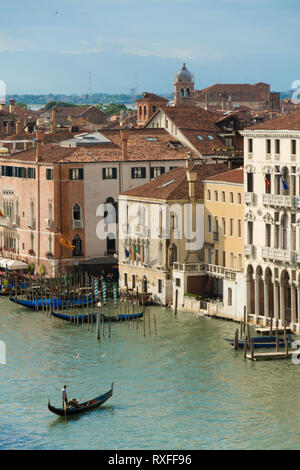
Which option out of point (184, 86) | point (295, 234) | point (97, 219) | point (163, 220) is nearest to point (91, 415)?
point (295, 234)

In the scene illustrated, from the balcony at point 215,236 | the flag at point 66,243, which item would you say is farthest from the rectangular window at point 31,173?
the balcony at point 215,236

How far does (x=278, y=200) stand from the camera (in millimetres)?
52375

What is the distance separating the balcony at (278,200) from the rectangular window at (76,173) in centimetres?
1665

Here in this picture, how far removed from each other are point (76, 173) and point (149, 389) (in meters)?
25.2

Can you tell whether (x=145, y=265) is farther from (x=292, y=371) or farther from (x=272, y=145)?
(x=292, y=371)

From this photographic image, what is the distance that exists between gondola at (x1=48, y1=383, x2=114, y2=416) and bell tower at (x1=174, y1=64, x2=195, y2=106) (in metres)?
61.2

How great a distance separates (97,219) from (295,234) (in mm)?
18412

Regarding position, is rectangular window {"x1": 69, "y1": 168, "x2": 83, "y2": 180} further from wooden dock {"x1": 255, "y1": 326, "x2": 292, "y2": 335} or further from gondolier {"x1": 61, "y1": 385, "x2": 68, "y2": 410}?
gondolier {"x1": 61, "y1": 385, "x2": 68, "y2": 410}

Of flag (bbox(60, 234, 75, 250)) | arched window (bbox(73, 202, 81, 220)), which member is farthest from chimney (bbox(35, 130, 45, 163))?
flag (bbox(60, 234, 75, 250))

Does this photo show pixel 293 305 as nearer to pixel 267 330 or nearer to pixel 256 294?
pixel 267 330

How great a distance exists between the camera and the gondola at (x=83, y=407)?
41531 mm

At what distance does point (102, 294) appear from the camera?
6394cm

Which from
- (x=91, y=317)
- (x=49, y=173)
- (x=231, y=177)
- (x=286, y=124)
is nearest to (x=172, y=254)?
(x=231, y=177)
